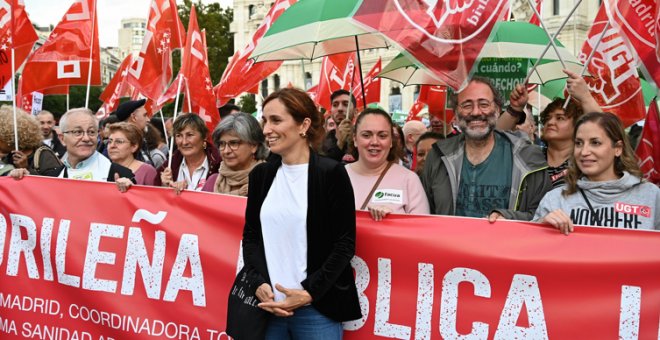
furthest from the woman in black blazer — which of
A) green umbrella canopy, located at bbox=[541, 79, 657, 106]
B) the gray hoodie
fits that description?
green umbrella canopy, located at bbox=[541, 79, 657, 106]

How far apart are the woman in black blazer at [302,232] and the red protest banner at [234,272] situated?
1.61 ft

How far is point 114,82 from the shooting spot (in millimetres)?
13344

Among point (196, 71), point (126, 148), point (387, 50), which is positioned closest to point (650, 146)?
point (126, 148)

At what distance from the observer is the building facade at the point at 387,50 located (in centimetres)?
4881

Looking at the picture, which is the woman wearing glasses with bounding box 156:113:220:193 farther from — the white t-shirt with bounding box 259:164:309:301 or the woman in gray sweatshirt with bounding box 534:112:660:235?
the woman in gray sweatshirt with bounding box 534:112:660:235

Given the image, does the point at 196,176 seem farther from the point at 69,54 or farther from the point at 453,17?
the point at 69,54

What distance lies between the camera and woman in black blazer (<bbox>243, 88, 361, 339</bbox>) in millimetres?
3340

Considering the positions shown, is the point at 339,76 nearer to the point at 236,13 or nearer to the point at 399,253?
the point at 399,253

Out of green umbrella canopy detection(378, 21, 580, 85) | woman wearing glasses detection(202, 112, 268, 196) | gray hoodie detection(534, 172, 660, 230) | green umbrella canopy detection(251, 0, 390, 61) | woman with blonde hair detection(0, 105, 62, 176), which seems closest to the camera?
gray hoodie detection(534, 172, 660, 230)

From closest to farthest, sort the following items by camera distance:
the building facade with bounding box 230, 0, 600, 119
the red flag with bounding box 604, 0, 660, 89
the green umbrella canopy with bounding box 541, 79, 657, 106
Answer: the red flag with bounding box 604, 0, 660, 89 → the green umbrella canopy with bounding box 541, 79, 657, 106 → the building facade with bounding box 230, 0, 600, 119

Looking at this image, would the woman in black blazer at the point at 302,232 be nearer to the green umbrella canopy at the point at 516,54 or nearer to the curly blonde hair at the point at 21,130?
the green umbrella canopy at the point at 516,54

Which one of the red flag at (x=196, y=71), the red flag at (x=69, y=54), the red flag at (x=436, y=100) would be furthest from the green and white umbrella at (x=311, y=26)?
the red flag at (x=436, y=100)

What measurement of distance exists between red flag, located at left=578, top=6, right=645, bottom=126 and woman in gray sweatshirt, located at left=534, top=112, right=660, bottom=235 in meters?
2.67

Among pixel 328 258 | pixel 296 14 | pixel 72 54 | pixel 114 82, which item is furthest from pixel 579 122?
pixel 114 82
